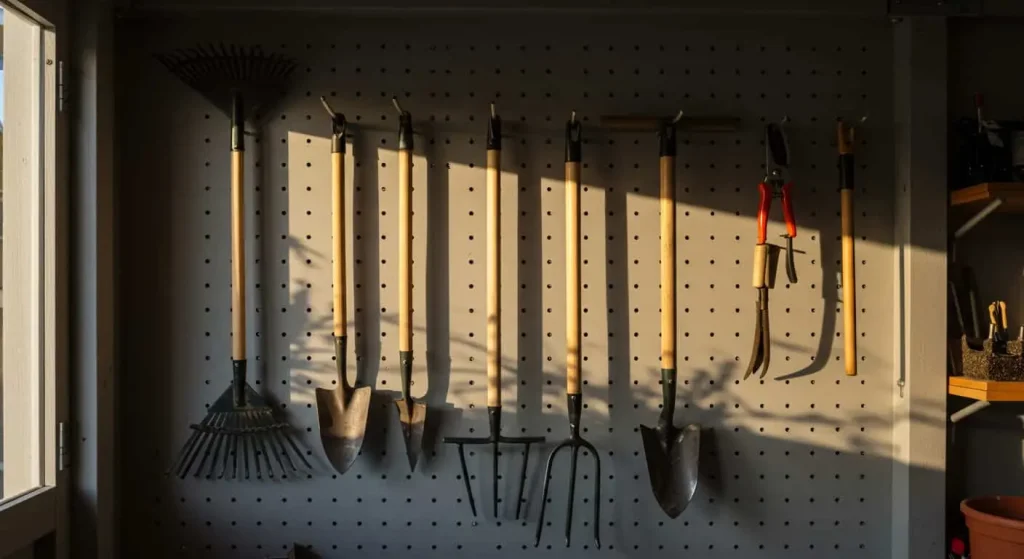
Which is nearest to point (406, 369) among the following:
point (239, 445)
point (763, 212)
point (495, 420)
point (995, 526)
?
point (495, 420)

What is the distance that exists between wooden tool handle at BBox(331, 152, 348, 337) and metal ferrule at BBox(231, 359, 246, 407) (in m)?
0.26

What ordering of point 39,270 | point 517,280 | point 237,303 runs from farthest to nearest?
1. point 517,280
2. point 237,303
3. point 39,270

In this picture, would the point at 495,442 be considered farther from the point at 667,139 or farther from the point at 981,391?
the point at 981,391

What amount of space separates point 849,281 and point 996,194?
0.40 meters

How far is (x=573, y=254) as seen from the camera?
2219 mm

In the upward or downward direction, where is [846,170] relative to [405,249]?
upward

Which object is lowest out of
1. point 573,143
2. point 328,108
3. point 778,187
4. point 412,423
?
point 412,423

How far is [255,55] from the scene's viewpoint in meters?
2.29

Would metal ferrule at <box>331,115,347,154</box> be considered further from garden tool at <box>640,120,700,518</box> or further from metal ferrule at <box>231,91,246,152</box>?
garden tool at <box>640,120,700,518</box>

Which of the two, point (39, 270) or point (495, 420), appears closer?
point (39, 270)

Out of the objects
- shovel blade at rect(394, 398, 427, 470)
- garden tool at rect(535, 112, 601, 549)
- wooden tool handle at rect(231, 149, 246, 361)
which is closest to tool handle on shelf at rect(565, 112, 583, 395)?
garden tool at rect(535, 112, 601, 549)

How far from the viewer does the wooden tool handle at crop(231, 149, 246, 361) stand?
2201 mm

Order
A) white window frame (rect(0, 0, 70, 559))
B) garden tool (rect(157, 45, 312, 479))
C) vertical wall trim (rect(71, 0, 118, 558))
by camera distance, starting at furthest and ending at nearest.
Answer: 1. garden tool (rect(157, 45, 312, 479))
2. vertical wall trim (rect(71, 0, 118, 558))
3. white window frame (rect(0, 0, 70, 559))

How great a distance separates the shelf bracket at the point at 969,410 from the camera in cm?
218
